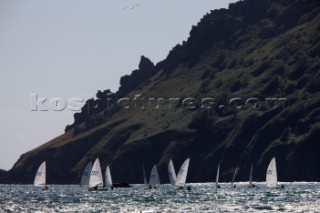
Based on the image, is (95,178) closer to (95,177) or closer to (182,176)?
(95,177)

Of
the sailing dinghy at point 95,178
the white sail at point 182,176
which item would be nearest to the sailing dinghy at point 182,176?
the white sail at point 182,176

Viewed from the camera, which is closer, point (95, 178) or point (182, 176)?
point (95, 178)

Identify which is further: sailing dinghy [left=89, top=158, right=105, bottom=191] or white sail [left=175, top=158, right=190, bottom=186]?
white sail [left=175, top=158, right=190, bottom=186]

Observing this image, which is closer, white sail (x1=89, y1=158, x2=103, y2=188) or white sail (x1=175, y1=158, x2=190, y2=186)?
white sail (x1=89, y1=158, x2=103, y2=188)

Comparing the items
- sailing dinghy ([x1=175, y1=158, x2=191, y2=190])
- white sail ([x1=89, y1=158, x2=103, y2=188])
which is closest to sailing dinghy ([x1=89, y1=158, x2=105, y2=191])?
white sail ([x1=89, y1=158, x2=103, y2=188])

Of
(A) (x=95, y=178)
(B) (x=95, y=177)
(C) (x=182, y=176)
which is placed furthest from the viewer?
(C) (x=182, y=176)

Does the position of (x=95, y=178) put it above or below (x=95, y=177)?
below

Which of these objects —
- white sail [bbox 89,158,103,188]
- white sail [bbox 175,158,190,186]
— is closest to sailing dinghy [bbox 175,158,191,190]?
white sail [bbox 175,158,190,186]

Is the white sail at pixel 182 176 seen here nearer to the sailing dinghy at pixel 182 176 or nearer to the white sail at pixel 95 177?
the sailing dinghy at pixel 182 176

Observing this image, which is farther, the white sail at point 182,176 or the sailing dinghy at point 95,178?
the white sail at point 182,176

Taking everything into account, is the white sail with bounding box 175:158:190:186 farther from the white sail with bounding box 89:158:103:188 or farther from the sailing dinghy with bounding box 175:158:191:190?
the white sail with bounding box 89:158:103:188

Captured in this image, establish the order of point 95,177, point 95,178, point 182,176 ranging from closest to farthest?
point 95,177
point 95,178
point 182,176

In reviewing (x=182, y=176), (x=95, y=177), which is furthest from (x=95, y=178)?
(x=182, y=176)

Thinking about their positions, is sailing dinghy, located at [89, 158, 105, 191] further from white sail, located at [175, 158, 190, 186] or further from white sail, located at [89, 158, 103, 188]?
white sail, located at [175, 158, 190, 186]
